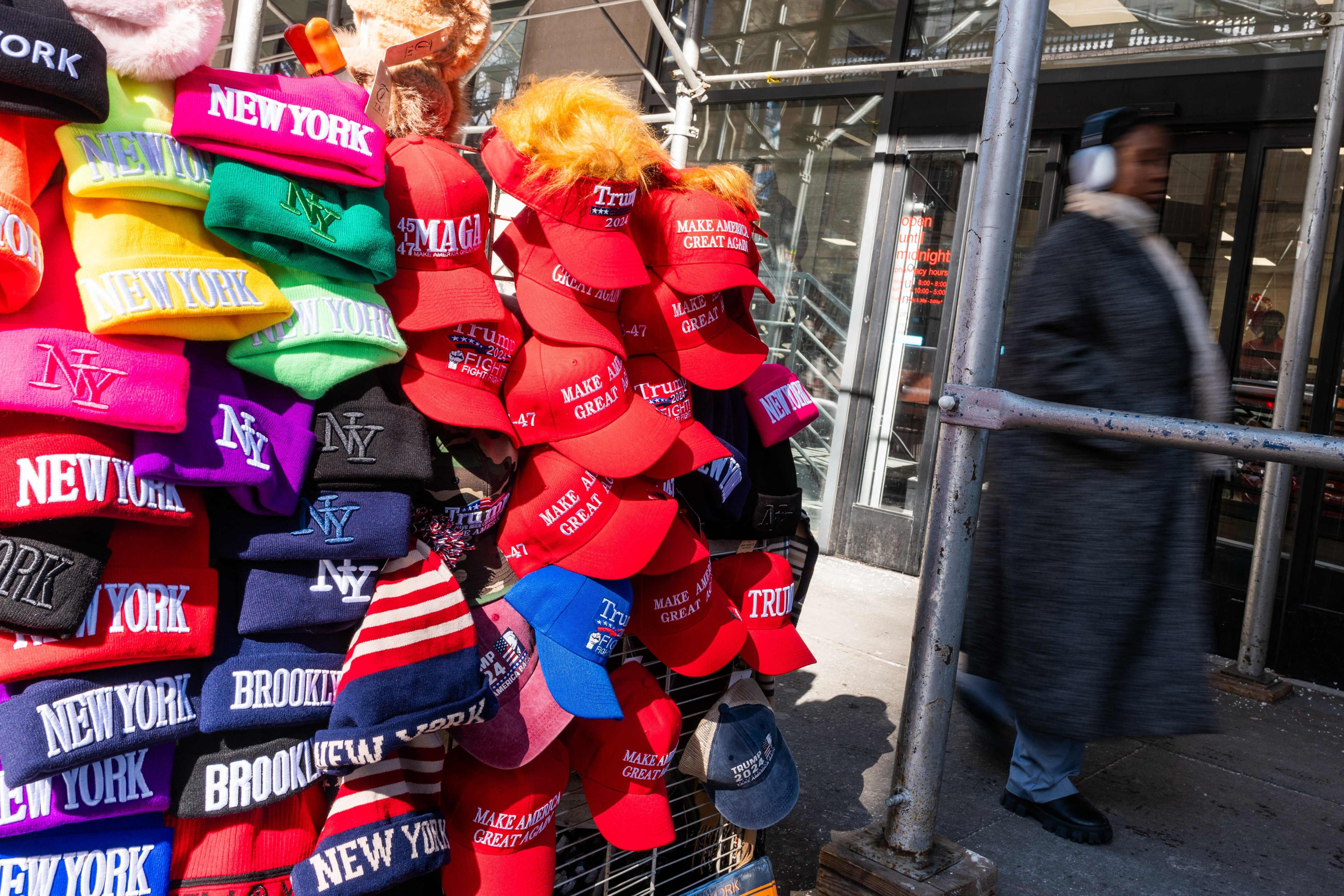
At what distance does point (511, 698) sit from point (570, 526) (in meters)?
0.29

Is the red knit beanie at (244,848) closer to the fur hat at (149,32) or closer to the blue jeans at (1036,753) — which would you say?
the fur hat at (149,32)

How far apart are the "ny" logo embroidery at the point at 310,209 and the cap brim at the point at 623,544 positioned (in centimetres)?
61

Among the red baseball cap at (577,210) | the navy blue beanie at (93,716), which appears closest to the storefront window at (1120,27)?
the red baseball cap at (577,210)

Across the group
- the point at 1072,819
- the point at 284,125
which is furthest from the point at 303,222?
the point at 1072,819

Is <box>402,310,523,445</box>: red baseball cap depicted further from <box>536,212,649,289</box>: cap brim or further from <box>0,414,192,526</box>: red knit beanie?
<box>0,414,192,526</box>: red knit beanie

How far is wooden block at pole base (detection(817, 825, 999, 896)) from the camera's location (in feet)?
6.37

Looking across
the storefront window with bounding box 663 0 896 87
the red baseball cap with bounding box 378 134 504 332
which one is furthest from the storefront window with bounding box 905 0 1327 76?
the red baseball cap with bounding box 378 134 504 332

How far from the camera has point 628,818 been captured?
1.62 m

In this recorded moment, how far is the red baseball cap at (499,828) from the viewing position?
148 cm

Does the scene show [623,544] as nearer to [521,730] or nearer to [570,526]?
[570,526]

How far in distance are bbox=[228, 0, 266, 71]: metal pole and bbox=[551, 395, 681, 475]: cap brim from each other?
3.98 feet

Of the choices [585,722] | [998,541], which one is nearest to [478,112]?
[998,541]

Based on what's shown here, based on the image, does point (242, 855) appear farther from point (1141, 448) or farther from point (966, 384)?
point (1141, 448)

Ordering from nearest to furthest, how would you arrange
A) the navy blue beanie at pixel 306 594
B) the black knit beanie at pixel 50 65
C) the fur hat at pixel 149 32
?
the black knit beanie at pixel 50 65
the fur hat at pixel 149 32
the navy blue beanie at pixel 306 594
